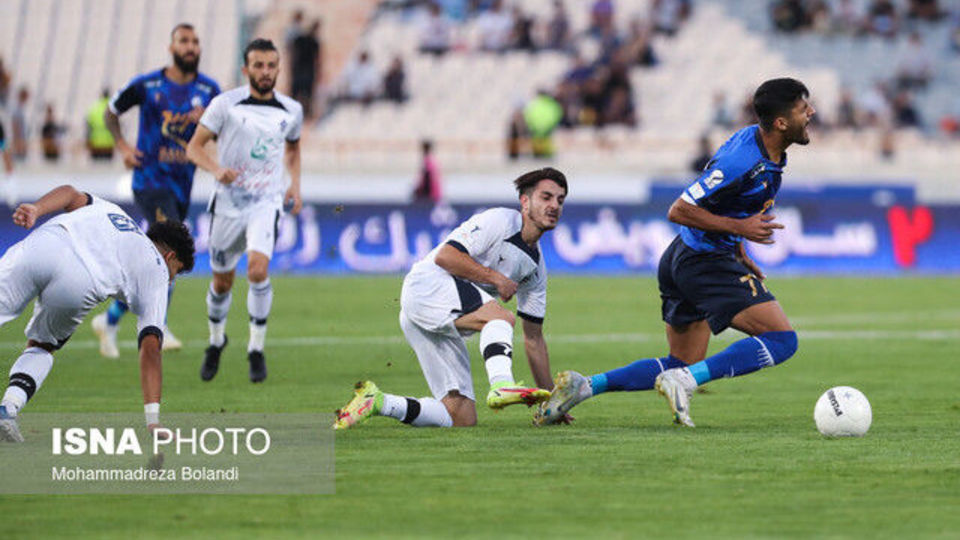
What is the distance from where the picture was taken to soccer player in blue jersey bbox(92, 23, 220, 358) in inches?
573

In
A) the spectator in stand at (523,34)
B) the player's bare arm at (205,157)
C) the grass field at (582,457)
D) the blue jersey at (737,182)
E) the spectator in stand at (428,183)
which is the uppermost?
the spectator in stand at (523,34)

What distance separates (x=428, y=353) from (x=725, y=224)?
182 cm

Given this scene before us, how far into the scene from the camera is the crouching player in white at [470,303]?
9.65 metres

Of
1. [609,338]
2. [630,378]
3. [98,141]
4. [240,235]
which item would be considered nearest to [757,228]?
[630,378]

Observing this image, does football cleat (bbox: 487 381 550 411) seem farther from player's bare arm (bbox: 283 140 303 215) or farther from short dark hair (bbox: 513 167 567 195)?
player's bare arm (bbox: 283 140 303 215)

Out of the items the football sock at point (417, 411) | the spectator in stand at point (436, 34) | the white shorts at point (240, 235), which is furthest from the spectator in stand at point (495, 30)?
the football sock at point (417, 411)

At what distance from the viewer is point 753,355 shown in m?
9.77

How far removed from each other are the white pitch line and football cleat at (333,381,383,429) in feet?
23.1

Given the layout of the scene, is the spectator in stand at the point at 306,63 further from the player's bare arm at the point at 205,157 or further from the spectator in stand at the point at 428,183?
the player's bare arm at the point at 205,157

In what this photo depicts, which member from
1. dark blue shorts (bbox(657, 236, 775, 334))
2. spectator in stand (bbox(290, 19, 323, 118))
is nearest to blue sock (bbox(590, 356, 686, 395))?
dark blue shorts (bbox(657, 236, 775, 334))

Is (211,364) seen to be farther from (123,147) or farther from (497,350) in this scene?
(497,350)

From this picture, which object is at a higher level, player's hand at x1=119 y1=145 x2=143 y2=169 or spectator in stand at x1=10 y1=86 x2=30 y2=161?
spectator in stand at x1=10 y1=86 x2=30 y2=161

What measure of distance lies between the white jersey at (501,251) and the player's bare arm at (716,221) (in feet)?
2.77

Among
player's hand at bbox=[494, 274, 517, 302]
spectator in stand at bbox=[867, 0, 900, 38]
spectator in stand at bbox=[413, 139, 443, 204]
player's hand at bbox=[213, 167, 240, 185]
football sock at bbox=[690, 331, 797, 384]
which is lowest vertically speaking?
football sock at bbox=[690, 331, 797, 384]
